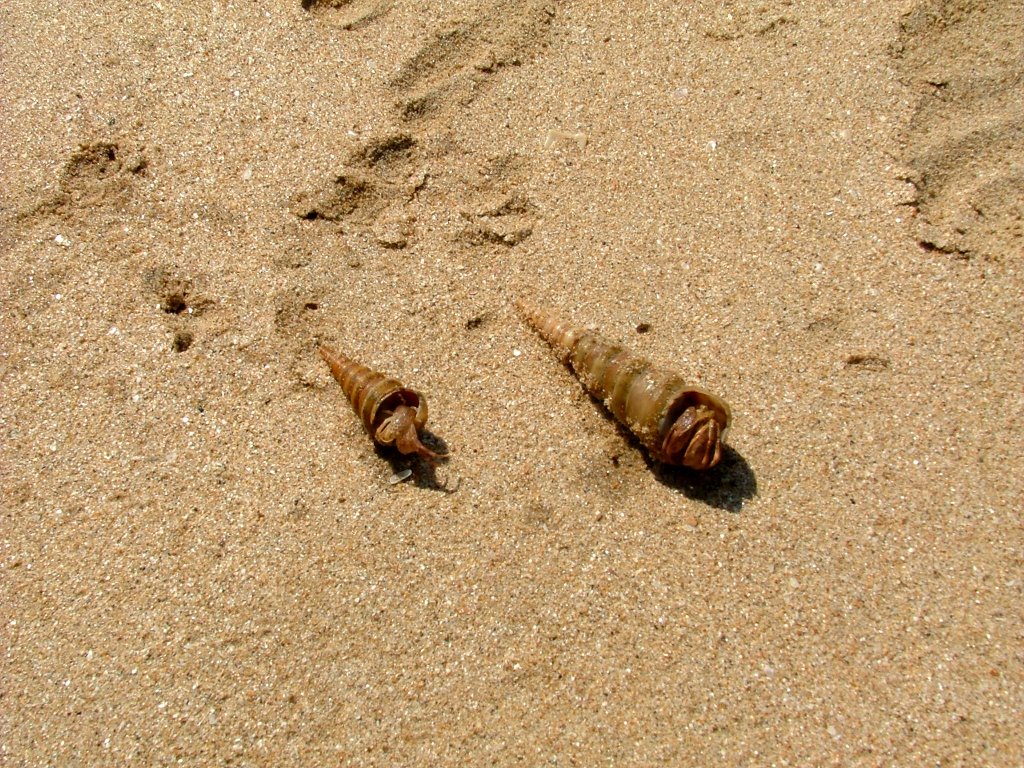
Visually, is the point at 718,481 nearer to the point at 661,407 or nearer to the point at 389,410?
the point at 661,407

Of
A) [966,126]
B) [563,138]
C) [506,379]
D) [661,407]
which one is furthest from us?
[563,138]

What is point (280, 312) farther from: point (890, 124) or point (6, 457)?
point (890, 124)

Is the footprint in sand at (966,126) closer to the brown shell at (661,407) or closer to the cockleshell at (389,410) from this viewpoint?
the brown shell at (661,407)

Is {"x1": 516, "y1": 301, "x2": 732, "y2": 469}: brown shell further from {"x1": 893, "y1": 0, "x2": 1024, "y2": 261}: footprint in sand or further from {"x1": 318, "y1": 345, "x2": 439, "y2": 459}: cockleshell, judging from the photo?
{"x1": 893, "y1": 0, "x2": 1024, "y2": 261}: footprint in sand

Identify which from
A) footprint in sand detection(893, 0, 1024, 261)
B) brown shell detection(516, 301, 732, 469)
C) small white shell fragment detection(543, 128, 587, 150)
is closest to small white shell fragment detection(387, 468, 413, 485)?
brown shell detection(516, 301, 732, 469)

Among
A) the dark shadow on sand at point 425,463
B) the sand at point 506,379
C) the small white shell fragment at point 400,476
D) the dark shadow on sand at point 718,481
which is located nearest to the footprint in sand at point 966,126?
the sand at point 506,379

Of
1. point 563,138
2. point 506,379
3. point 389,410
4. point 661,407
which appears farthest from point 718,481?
point 563,138

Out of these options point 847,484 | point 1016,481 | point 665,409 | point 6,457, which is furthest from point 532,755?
point 6,457
